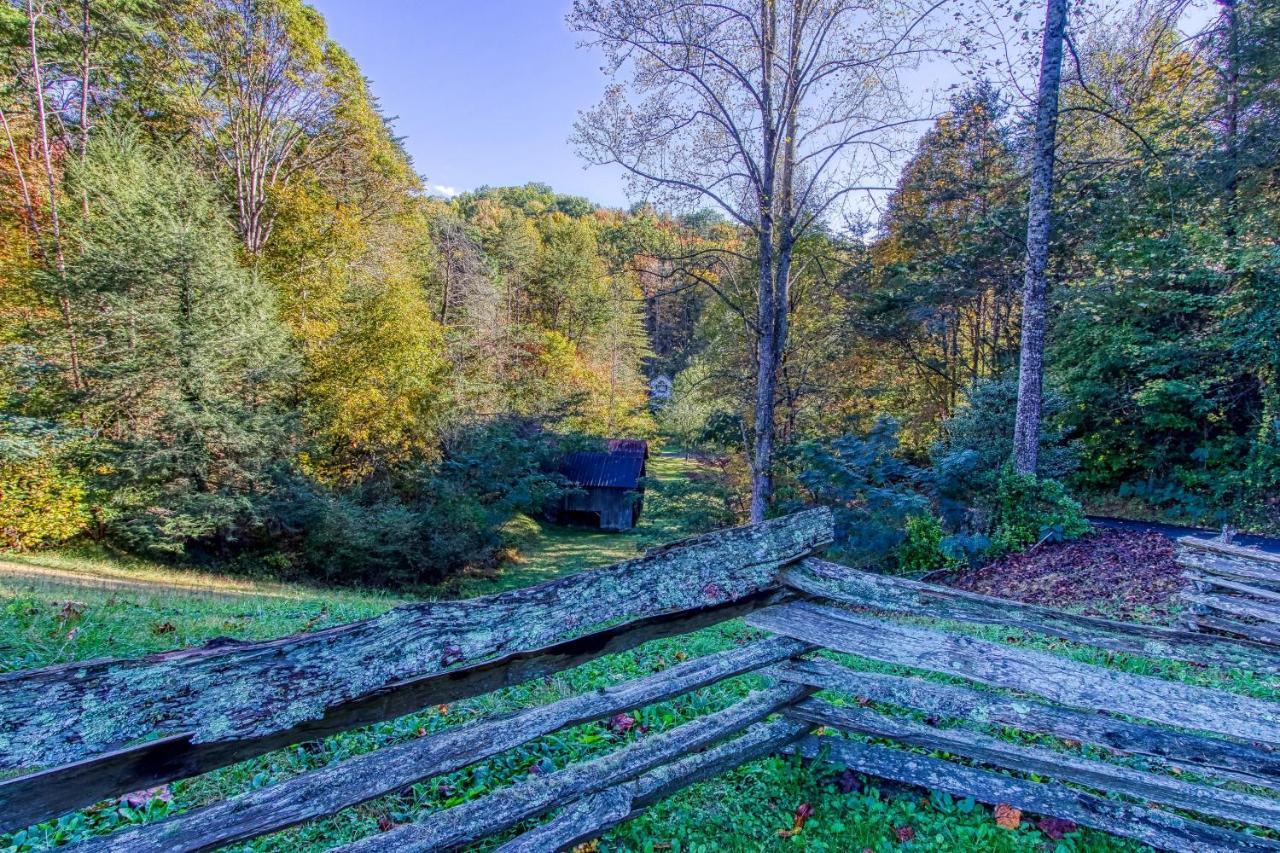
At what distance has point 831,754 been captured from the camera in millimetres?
2996

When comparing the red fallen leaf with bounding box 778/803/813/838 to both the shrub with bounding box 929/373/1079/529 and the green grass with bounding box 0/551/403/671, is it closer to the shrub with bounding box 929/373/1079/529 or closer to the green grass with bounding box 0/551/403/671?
the green grass with bounding box 0/551/403/671

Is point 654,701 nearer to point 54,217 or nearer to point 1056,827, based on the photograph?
point 1056,827

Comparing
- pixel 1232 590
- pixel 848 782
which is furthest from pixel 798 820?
pixel 1232 590

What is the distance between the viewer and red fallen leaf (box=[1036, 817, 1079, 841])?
2.55 metres

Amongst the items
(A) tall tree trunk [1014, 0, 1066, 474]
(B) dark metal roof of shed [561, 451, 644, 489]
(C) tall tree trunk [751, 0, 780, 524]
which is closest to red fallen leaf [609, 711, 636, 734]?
(C) tall tree trunk [751, 0, 780, 524]

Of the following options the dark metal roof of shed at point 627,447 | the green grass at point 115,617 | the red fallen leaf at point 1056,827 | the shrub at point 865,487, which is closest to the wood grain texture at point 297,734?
the red fallen leaf at point 1056,827

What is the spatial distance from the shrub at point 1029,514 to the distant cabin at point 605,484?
713 inches

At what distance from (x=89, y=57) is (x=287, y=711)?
2382 cm

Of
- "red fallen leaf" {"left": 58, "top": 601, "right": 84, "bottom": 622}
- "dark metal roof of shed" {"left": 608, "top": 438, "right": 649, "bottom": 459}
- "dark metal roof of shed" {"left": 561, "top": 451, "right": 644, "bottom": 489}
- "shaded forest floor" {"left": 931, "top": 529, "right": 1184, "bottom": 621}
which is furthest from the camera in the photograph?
"dark metal roof of shed" {"left": 608, "top": 438, "right": 649, "bottom": 459}

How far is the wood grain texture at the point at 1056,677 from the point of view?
7.26ft

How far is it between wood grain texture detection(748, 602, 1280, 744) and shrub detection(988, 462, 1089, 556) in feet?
25.2

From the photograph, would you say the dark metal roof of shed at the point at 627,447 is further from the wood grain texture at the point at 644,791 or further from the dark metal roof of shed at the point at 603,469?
the wood grain texture at the point at 644,791

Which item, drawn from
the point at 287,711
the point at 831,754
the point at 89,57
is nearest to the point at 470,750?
the point at 287,711

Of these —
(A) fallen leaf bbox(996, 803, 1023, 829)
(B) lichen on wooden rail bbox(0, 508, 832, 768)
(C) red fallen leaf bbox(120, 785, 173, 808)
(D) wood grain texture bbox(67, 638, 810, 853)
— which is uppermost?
(B) lichen on wooden rail bbox(0, 508, 832, 768)
